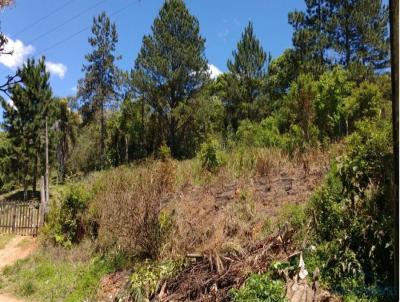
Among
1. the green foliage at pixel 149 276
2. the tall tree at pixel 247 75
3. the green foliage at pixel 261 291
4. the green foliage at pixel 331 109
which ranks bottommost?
the green foliage at pixel 149 276

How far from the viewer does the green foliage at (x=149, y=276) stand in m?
7.79

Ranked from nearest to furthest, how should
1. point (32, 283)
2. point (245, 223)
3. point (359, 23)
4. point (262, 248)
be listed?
point (262, 248), point (245, 223), point (32, 283), point (359, 23)

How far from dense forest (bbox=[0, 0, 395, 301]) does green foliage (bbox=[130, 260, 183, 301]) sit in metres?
0.03

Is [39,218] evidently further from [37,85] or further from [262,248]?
[37,85]

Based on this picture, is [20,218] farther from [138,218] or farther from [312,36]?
[312,36]

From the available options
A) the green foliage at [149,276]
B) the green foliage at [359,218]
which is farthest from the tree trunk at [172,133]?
the green foliage at [359,218]


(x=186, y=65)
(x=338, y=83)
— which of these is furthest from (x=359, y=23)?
(x=186, y=65)

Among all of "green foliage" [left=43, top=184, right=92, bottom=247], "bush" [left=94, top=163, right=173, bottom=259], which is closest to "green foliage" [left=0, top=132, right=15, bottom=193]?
"green foliage" [left=43, top=184, right=92, bottom=247]

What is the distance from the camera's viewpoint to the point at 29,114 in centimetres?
3297

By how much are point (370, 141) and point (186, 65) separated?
29247 millimetres

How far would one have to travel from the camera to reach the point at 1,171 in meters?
35.1

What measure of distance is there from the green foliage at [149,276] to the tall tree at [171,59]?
1053 inches

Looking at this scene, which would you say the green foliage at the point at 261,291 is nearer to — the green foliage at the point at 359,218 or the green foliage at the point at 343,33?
the green foliage at the point at 359,218

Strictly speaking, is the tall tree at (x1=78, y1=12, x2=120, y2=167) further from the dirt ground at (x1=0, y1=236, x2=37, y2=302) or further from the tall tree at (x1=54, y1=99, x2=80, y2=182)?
the dirt ground at (x1=0, y1=236, x2=37, y2=302)
